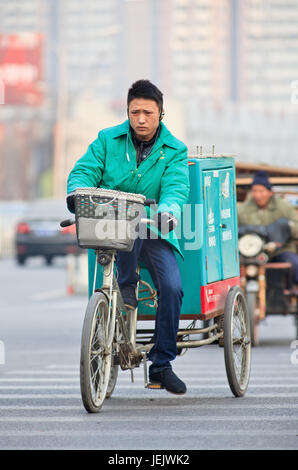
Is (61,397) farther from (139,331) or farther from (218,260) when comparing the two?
(218,260)

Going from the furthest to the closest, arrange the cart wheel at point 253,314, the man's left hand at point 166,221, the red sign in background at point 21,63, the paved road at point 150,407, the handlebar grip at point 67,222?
the red sign in background at point 21,63 → the cart wheel at point 253,314 → the handlebar grip at point 67,222 → the man's left hand at point 166,221 → the paved road at point 150,407

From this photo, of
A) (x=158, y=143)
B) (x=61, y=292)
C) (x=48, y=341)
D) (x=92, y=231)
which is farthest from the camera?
(x=61, y=292)

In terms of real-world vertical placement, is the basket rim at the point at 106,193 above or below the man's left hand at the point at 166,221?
above

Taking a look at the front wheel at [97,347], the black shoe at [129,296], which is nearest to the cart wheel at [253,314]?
the black shoe at [129,296]

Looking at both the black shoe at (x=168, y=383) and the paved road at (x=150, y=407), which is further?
the black shoe at (x=168, y=383)

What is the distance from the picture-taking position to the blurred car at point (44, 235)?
126ft

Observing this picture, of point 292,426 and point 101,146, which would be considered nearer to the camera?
point 292,426

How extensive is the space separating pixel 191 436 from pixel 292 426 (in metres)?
0.64

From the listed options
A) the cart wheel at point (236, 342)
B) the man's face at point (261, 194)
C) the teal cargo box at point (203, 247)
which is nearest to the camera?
the cart wheel at point (236, 342)

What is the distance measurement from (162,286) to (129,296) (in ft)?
0.79

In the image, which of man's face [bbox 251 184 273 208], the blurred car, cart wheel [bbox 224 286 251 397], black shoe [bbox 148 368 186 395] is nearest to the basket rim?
black shoe [bbox 148 368 186 395]

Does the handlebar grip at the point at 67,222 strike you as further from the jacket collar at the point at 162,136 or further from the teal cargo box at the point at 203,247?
the jacket collar at the point at 162,136
